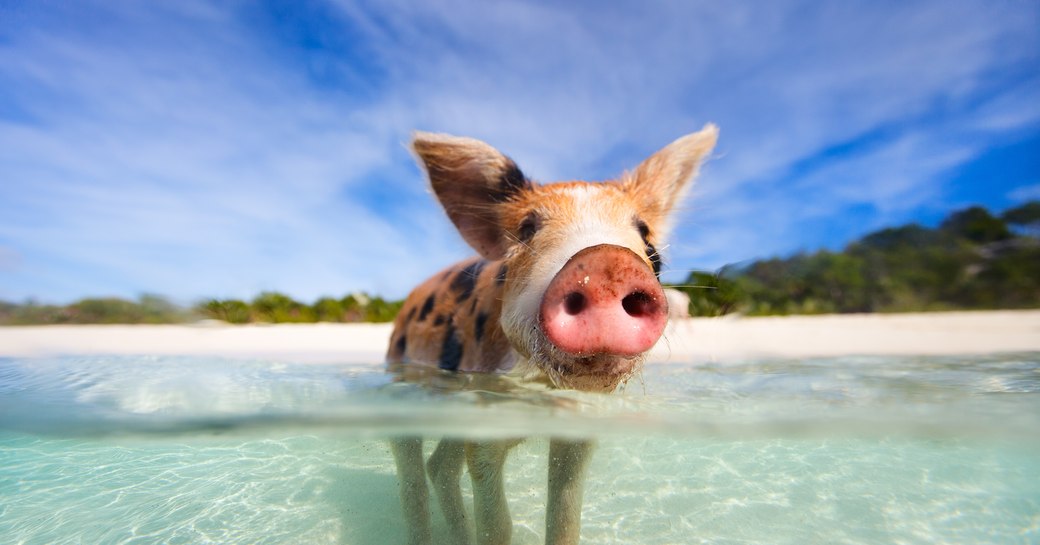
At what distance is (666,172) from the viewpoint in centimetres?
412

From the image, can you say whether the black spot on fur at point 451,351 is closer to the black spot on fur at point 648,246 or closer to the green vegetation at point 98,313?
the black spot on fur at point 648,246

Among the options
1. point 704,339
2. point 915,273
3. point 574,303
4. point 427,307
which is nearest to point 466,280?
point 427,307

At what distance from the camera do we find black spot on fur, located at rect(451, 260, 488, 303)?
450 centimetres

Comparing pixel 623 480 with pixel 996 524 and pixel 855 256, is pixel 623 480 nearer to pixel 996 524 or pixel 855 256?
pixel 996 524

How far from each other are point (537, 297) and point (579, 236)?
0.45 m

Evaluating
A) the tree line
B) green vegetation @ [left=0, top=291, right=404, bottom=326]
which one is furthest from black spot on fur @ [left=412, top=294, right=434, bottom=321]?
the tree line

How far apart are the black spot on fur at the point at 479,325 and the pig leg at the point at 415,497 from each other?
1.62 meters

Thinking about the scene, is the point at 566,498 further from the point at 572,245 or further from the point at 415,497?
the point at 572,245

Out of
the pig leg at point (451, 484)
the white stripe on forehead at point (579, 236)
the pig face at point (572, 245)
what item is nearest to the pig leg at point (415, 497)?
the pig leg at point (451, 484)

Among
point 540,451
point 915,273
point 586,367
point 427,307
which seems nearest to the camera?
point 586,367

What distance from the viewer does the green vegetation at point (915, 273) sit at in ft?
63.5

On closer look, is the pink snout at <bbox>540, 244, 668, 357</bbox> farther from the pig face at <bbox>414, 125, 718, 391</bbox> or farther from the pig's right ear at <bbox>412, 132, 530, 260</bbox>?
the pig's right ear at <bbox>412, 132, 530, 260</bbox>

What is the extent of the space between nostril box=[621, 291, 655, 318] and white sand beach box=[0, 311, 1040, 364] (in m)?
4.89

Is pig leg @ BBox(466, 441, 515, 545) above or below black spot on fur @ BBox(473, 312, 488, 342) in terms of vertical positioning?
below
